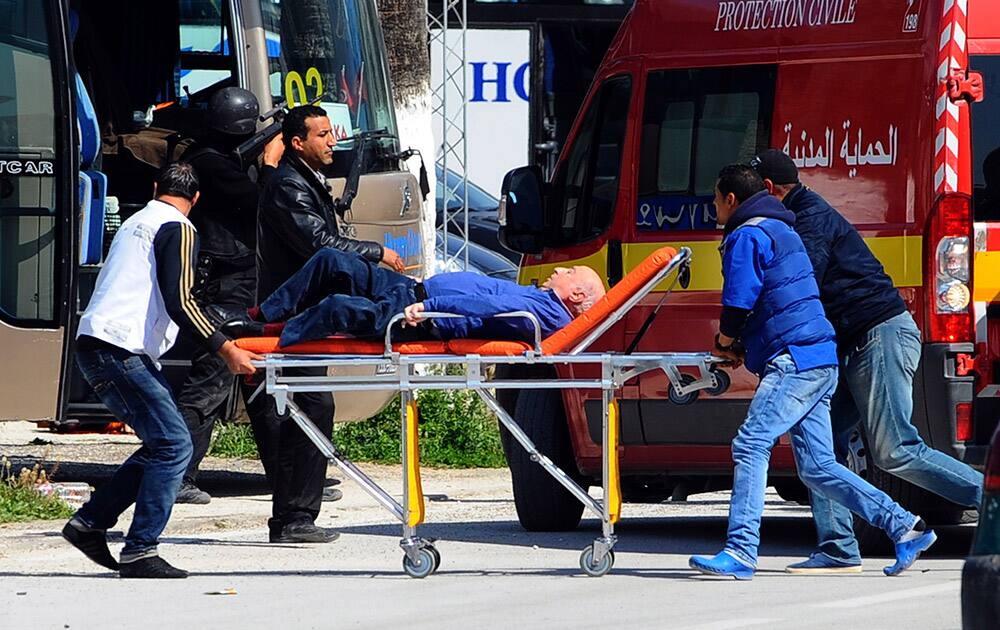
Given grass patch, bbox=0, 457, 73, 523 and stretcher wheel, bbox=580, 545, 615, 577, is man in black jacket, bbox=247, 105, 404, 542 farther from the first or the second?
stretcher wheel, bbox=580, 545, 615, 577

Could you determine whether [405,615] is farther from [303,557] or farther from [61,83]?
[61,83]

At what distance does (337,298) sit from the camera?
8.62m

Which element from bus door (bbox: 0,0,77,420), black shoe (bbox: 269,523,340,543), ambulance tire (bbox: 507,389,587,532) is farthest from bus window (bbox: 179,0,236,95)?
black shoe (bbox: 269,523,340,543)

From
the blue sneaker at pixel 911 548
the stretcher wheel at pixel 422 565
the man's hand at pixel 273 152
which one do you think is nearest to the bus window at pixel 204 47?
the man's hand at pixel 273 152

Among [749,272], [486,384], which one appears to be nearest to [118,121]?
[486,384]

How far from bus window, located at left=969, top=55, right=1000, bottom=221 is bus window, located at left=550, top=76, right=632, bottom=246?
1792 millimetres

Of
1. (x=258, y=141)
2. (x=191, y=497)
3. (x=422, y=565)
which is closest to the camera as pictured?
(x=422, y=565)

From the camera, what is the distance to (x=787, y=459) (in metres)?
9.52

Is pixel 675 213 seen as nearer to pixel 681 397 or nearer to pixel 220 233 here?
pixel 681 397

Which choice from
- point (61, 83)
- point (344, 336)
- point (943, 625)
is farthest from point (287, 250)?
point (943, 625)

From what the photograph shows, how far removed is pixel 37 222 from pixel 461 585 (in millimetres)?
3776

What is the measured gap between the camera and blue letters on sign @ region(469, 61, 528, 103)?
2195 cm

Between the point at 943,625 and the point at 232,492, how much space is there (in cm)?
610

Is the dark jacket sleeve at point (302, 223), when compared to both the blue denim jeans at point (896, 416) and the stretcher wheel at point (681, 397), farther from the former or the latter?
the blue denim jeans at point (896, 416)
